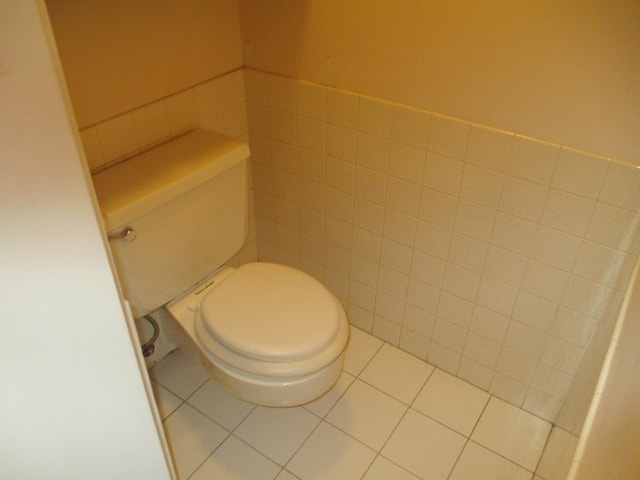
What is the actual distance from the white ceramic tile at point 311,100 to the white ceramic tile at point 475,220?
19.7 inches

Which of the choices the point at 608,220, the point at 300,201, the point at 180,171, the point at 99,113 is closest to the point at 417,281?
the point at 300,201

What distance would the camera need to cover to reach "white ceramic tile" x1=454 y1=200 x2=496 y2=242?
57.5 inches

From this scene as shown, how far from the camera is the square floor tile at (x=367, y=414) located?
5.40ft

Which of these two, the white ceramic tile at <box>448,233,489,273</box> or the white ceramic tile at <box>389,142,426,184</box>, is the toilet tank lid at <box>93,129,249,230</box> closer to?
the white ceramic tile at <box>389,142,426,184</box>

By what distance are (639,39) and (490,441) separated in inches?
45.8

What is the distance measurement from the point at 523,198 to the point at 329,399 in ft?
2.89

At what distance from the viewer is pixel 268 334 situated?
1349 millimetres

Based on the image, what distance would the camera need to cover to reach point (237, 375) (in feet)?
4.47

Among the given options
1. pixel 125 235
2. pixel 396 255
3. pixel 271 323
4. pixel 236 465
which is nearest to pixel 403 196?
pixel 396 255

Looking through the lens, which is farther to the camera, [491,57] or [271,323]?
[271,323]

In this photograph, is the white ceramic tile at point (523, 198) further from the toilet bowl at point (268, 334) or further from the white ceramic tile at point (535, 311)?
the toilet bowl at point (268, 334)

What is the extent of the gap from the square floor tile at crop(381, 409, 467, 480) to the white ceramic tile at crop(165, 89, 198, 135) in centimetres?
113

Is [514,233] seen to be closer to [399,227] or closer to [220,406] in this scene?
[399,227]

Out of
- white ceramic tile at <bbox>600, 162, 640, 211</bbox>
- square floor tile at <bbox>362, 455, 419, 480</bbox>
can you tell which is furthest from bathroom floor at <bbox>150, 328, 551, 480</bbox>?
white ceramic tile at <bbox>600, 162, 640, 211</bbox>
